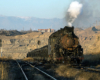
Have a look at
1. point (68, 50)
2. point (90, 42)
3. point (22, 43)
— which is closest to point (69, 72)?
point (68, 50)

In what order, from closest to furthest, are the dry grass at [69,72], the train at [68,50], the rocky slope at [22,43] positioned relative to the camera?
the dry grass at [69,72], the train at [68,50], the rocky slope at [22,43]

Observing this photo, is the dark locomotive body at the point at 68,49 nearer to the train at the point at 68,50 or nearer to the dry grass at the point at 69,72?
the train at the point at 68,50

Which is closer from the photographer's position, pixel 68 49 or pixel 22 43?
pixel 68 49

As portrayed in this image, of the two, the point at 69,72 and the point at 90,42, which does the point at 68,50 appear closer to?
the point at 69,72

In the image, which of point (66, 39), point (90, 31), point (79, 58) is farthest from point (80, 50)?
point (90, 31)

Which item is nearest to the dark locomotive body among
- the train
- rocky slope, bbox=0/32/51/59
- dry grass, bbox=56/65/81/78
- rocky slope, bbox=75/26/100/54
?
the train

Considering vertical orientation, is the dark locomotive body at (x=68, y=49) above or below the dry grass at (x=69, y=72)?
above

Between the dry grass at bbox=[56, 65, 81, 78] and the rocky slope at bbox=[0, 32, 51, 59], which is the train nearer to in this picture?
the dry grass at bbox=[56, 65, 81, 78]

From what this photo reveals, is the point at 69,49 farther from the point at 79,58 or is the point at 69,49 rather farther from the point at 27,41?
the point at 27,41

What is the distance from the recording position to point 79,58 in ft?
54.6

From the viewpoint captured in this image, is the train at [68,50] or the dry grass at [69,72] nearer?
the dry grass at [69,72]

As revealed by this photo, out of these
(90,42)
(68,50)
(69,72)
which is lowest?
(69,72)

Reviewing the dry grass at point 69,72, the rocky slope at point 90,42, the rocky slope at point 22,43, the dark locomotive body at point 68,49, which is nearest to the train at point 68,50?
the dark locomotive body at point 68,49

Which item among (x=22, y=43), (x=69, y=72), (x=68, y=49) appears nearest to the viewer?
(x=69, y=72)
